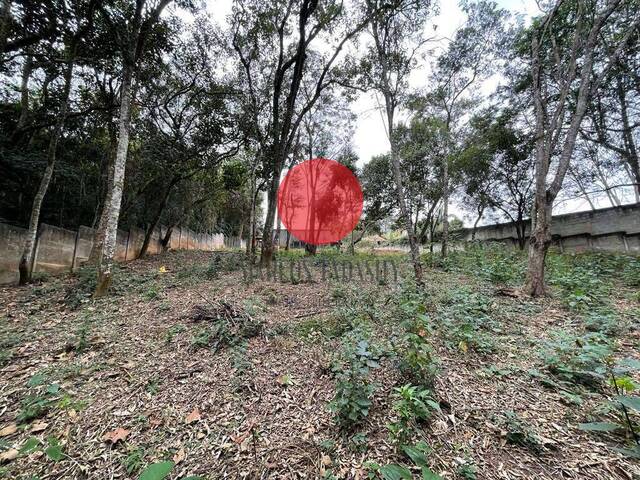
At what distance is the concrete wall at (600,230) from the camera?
898 cm

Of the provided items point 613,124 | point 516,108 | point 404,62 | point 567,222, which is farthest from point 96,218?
point 567,222

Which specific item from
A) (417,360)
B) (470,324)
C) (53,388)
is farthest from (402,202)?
(53,388)

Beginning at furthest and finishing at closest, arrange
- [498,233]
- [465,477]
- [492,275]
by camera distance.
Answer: [498,233]
[492,275]
[465,477]

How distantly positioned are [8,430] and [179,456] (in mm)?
1358

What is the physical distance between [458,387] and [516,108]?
11.9 meters

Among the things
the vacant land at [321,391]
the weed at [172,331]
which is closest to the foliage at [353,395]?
the vacant land at [321,391]

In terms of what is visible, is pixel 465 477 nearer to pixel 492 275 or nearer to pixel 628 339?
pixel 628 339

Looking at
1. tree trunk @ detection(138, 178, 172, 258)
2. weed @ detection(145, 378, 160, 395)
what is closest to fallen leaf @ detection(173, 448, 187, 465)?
weed @ detection(145, 378, 160, 395)

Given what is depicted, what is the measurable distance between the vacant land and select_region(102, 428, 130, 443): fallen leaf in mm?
15

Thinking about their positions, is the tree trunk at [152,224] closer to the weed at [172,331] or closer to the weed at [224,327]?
the weed at [224,327]

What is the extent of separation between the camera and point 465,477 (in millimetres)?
1424

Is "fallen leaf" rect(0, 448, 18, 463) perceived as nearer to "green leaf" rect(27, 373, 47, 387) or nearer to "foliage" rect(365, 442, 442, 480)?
"green leaf" rect(27, 373, 47, 387)

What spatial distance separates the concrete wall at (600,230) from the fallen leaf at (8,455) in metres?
14.5

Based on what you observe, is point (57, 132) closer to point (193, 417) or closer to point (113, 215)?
point (113, 215)
